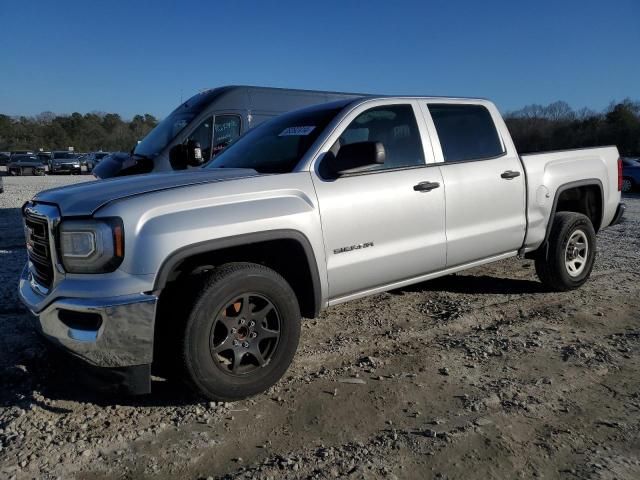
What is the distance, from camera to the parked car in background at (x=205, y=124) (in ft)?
28.5

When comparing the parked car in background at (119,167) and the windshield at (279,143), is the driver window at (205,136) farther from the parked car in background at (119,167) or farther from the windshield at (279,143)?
the windshield at (279,143)

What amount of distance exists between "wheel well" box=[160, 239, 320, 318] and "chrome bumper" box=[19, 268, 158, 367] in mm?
299

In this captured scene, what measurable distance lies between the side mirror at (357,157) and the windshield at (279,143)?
29cm

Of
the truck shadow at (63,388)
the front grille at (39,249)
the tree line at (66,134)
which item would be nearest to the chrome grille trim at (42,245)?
the front grille at (39,249)

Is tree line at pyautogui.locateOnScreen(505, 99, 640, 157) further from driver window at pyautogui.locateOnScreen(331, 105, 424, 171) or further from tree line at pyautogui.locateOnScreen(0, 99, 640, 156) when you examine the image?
driver window at pyautogui.locateOnScreen(331, 105, 424, 171)

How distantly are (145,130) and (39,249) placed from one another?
272ft

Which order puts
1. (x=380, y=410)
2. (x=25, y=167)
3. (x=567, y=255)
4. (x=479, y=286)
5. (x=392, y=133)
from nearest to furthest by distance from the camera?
(x=380, y=410)
(x=392, y=133)
(x=567, y=255)
(x=479, y=286)
(x=25, y=167)

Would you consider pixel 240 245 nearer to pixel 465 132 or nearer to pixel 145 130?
pixel 465 132

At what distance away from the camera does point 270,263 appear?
3.66 metres

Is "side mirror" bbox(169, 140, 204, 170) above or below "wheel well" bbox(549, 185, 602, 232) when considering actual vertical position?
above

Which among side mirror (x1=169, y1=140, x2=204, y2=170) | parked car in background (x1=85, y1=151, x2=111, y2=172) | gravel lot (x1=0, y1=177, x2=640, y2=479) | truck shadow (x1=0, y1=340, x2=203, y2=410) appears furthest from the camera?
parked car in background (x1=85, y1=151, x2=111, y2=172)

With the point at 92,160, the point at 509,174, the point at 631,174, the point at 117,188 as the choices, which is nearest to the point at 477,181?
the point at 509,174

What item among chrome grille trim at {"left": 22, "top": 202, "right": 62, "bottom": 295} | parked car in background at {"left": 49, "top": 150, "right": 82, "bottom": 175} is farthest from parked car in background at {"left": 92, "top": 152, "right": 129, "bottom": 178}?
parked car in background at {"left": 49, "top": 150, "right": 82, "bottom": 175}

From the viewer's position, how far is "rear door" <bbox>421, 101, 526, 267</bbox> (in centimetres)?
437
